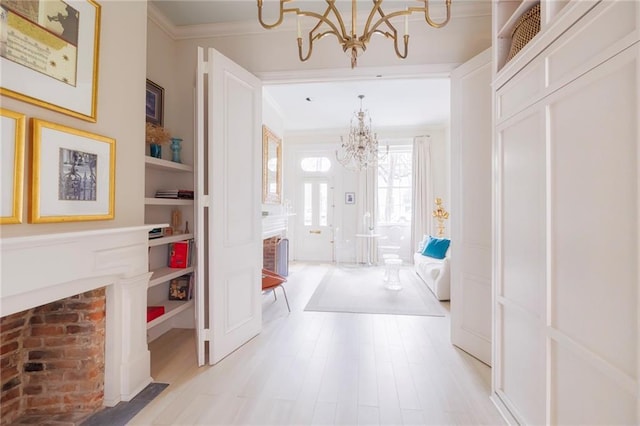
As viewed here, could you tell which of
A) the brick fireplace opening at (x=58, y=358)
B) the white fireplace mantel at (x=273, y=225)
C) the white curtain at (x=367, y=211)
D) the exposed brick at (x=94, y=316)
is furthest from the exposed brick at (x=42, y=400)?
the white curtain at (x=367, y=211)

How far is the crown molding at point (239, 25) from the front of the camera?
2549 millimetres

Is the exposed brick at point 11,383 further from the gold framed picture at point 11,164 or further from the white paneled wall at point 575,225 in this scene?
the white paneled wall at point 575,225

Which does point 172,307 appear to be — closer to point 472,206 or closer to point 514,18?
point 472,206

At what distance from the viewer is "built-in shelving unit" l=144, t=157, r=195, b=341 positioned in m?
2.56

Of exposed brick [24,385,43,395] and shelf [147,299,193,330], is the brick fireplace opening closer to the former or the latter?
exposed brick [24,385,43,395]

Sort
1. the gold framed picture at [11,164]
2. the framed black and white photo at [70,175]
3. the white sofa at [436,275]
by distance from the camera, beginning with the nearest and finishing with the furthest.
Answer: the gold framed picture at [11,164] < the framed black and white photo at [70,175] < the white sofa at [436,275]

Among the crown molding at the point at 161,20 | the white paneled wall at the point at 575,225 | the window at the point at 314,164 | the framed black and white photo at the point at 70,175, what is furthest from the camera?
the window at the point at 314,164

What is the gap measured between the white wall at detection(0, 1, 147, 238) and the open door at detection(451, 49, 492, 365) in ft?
8.34

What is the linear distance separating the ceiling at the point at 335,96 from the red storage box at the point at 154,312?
2616mm

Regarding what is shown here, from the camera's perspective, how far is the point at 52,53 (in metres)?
1.45

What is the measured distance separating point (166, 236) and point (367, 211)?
490 centimetres

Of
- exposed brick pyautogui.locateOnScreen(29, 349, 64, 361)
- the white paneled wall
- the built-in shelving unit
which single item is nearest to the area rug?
the built-in shelving unit

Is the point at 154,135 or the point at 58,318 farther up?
the point at 154,135

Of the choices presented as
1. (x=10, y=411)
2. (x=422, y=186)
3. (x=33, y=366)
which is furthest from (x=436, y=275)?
(x=10, y=411)
